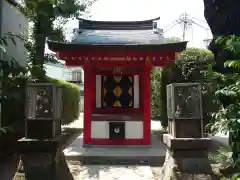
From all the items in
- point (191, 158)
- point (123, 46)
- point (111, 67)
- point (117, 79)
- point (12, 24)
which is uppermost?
point (123, 46)

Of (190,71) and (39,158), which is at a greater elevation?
(190,71)

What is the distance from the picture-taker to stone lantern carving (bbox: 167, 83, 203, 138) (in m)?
5.12

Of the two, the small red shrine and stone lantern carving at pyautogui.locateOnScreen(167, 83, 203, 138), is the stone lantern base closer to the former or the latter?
stone lantern carving at pyautogui.locateOnScreen(167, 83, 203, 138)

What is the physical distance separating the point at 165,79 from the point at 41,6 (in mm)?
7391

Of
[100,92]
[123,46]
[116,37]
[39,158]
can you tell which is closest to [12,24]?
[39,158]

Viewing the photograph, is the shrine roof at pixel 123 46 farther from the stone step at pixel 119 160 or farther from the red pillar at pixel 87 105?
the stone step at pixel 119 160

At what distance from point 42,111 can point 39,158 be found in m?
0.82

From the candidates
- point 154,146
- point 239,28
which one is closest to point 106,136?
point 154,146

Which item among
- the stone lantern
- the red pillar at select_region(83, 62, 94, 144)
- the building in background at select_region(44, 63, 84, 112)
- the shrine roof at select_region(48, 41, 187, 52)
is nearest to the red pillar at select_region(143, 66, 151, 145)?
the shrine roof at select_region(48, 41, 187, 52)

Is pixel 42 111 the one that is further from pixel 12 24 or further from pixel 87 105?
pixel 87 105

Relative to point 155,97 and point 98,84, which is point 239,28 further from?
point 155,97

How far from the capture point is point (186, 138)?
16.5 feet

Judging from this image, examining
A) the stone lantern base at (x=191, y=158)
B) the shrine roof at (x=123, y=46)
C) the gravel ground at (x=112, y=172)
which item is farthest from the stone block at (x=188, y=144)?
the shrine roof at (x=123, y=46)

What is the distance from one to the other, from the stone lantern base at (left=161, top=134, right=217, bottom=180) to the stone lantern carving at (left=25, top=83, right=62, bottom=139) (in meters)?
2.09
